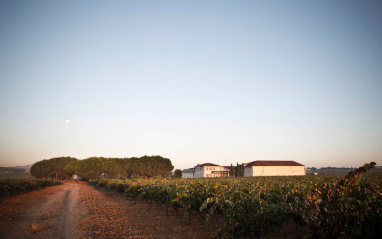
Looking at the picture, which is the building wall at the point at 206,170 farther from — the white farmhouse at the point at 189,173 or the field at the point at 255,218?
the field at the point at 255,218

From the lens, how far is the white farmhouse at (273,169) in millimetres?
88312

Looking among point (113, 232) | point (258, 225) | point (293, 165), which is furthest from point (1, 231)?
point (293, 165)

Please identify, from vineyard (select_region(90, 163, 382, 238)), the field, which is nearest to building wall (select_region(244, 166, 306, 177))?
the field

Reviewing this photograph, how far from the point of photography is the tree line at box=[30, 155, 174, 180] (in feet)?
257

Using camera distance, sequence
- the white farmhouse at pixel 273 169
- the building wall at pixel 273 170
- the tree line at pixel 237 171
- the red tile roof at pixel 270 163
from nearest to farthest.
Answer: the tree line at pixel 237 171
the building wall at pixel 273 170
the white farmhouse at pixel 273 169
the red tile roof at pixel 270 163

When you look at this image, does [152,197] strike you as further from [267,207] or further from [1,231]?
[267,207]

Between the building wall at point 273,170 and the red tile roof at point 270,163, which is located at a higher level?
the red tile roof at point 270,163

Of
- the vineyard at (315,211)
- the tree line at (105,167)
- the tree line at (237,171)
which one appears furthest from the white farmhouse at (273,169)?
the vineyard at (315,211)

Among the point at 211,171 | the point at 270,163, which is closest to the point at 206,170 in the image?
the point at 211,171

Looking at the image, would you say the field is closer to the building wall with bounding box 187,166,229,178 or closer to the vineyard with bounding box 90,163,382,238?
the vineyard with bounding box 90,163,382,238

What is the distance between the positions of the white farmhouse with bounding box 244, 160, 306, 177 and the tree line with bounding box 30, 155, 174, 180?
1416 inches

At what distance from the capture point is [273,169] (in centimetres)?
9069

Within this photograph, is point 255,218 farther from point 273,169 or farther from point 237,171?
point 273,169

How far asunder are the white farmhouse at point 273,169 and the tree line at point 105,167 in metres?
36.0
